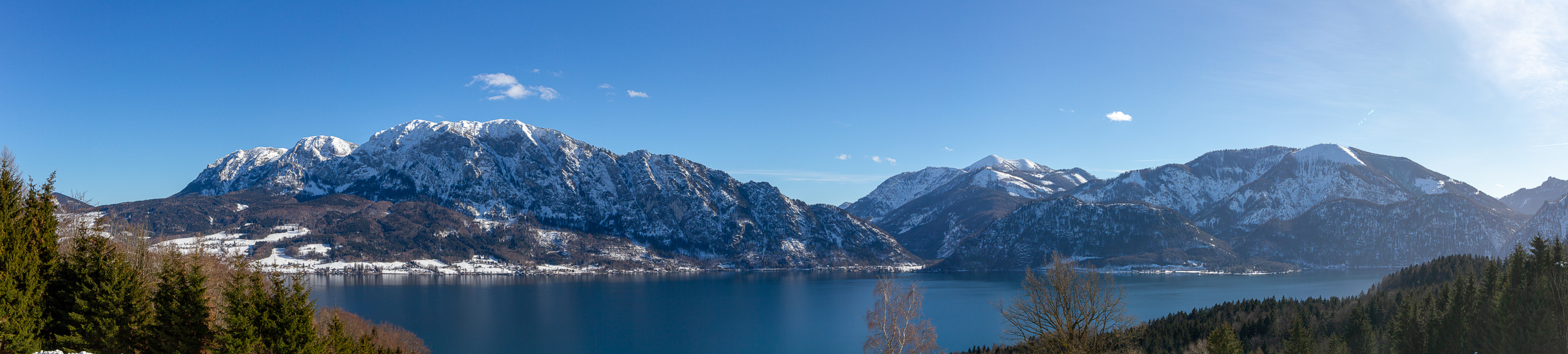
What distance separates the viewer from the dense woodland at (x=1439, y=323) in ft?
137

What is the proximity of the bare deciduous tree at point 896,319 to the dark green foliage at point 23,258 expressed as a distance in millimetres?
35286

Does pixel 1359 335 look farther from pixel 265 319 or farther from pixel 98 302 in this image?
pixel 98 302

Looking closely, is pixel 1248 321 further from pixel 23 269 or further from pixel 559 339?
pixel 23 269

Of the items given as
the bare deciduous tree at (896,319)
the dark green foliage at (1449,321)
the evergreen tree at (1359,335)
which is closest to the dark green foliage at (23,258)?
the bare deciduous tree at (896,319)

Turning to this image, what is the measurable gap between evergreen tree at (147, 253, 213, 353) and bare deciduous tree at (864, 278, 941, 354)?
30531mm

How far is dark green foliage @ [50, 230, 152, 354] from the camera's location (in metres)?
27.6

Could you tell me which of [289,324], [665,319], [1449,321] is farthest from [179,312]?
[665,319]

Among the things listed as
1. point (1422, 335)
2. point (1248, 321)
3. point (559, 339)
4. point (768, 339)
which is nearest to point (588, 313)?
point (559, 339)

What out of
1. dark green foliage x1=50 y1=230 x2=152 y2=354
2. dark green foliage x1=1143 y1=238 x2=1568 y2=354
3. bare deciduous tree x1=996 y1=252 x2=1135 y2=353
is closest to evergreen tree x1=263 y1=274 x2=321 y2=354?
dark green foliage x1=50 y1=230 x2=152 y2=354

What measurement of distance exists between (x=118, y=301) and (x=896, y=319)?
1384 inches

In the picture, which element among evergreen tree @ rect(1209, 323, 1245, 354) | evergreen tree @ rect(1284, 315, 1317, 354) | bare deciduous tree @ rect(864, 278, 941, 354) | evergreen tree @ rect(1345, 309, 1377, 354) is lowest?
evergreen tree @ rect(1345, 309, 1377, 354)

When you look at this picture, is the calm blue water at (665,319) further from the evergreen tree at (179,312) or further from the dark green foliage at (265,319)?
the dark green foliage at (265,319)

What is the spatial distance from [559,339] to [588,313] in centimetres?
3829

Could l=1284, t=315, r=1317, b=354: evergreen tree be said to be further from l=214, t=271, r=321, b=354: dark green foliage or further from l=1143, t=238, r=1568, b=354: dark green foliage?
l=214, t=271, r=321, b=354: dark green foliage
